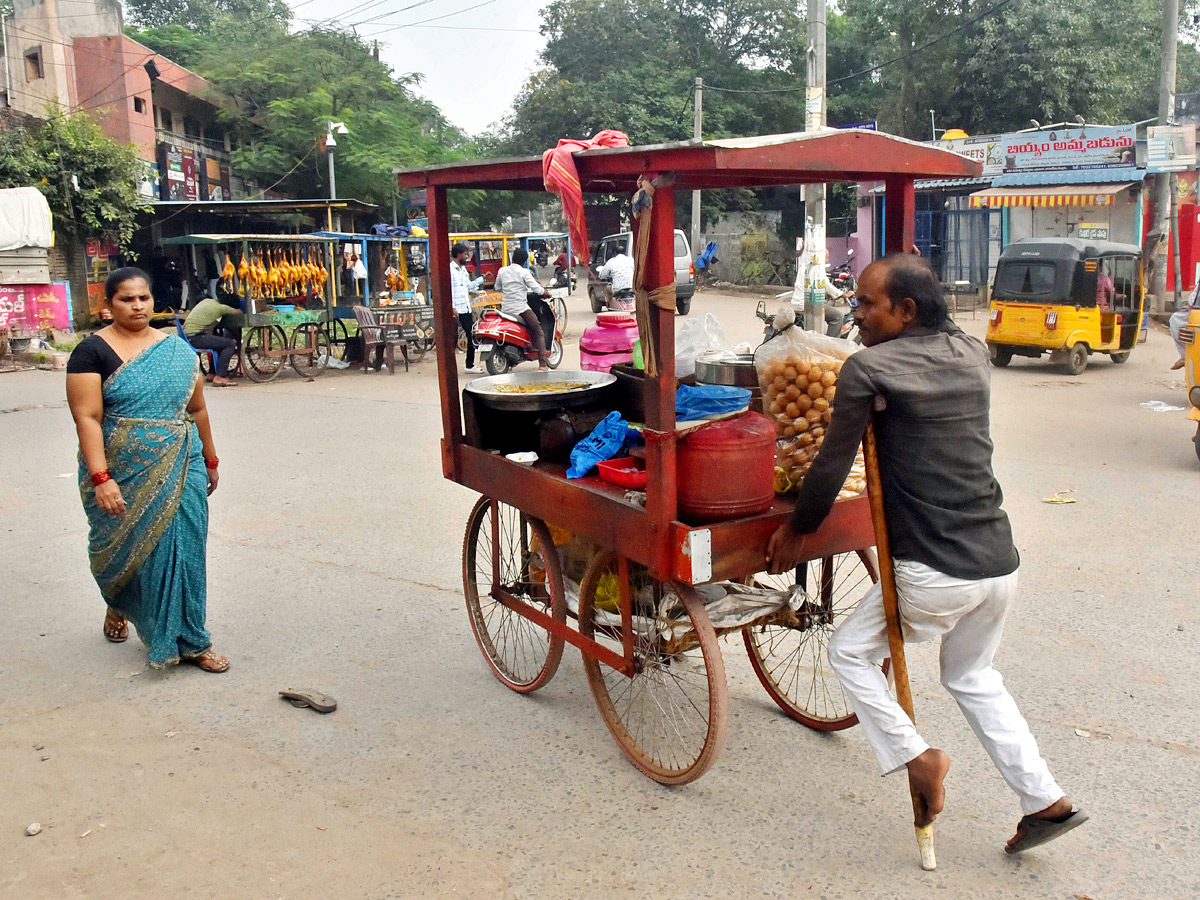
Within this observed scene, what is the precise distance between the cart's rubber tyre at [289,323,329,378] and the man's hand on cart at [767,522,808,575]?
11718 mm

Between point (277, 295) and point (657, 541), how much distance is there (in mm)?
11975

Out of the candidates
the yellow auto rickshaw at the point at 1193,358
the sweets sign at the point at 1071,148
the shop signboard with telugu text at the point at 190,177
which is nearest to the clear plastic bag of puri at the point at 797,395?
the yellow auto rickshaw at the point at 1193,358

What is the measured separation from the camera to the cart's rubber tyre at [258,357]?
44.3 feet

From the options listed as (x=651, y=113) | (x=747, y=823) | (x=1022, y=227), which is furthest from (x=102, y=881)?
(x=651, y=113)

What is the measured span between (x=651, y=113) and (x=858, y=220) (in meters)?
9.54

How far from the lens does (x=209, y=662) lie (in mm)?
4398

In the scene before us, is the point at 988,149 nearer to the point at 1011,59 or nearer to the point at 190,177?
the point at 1011,59

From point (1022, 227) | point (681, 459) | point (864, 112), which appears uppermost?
point (864, 112)

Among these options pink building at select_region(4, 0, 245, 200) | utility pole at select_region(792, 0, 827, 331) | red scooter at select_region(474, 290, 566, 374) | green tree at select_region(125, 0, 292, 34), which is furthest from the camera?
green tree at select_region(125, 0, 292, 34)

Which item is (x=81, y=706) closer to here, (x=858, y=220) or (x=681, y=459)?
(x=681, y=459)

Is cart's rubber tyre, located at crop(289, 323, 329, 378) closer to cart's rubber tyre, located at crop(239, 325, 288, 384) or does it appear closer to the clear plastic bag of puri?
cart's rubber tyre, located at crop(239, 325, 288, 384)

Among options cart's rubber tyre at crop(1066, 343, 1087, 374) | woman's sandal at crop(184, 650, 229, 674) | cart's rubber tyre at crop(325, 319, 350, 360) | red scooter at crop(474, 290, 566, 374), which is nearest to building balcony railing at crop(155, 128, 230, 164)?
cart's rubber tyre at crop(325, 319, 350, 360)

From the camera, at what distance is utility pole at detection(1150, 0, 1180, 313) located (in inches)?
664

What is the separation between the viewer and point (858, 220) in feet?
97.2
